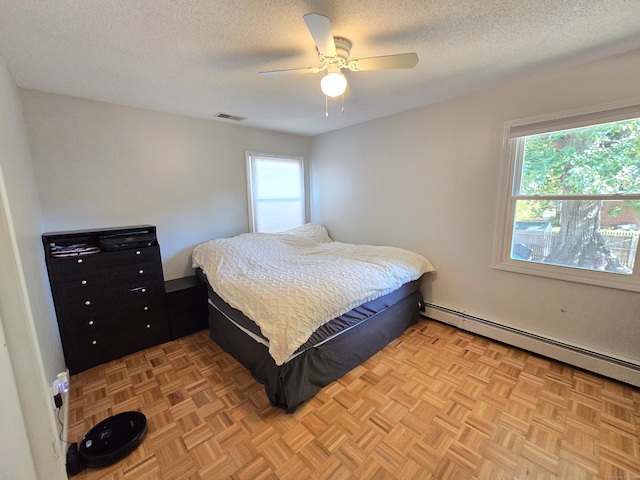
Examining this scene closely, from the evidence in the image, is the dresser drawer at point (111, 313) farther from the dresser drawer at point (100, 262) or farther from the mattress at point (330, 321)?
the mattress at point (330, 321)

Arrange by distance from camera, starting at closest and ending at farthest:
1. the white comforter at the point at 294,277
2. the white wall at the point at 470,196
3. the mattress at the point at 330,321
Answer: the white comforter at the point at 294,277, the mattress at the point at 330,321, the white wall at the point at 470,196

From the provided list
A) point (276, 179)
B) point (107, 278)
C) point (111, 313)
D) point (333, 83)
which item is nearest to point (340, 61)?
point (333, 83)

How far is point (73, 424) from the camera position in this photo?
67.1 inches

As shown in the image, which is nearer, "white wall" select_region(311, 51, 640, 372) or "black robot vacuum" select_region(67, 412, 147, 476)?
"black robot vacuum" select_region(67, 412, 147, 476)

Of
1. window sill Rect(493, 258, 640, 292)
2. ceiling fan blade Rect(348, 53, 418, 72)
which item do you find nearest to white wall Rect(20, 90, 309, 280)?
ceiling fan blade Rect(348, 53, 418, 72)

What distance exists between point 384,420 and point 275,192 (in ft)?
10.1

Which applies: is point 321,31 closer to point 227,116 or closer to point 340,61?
point 340,61

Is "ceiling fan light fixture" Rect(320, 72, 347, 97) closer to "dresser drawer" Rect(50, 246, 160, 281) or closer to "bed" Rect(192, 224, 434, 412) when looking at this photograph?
"bed" Rect(192, 224, 434, 412)

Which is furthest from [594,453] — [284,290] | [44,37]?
[44,37]

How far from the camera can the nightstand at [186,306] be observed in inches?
107

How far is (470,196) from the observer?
8.65 feet

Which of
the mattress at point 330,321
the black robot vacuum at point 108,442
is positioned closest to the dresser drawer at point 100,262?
the mattress at point 330,321

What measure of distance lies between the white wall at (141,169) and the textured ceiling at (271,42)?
0.23 m

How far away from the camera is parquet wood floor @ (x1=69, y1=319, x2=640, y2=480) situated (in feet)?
4.65
